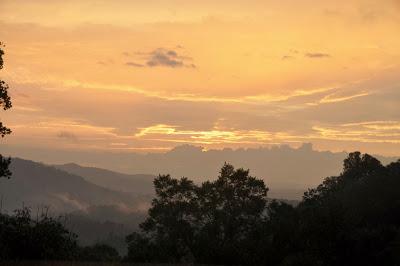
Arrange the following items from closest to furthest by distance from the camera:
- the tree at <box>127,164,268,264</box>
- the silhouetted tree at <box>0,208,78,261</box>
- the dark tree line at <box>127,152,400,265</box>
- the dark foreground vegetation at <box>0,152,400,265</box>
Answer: the silhouetted tree at <box>0,208,78,261</box>
the dark foreground vegetation at <box>0,152,400,265</box>
the dark tree line at <box>127,152,400,265</box>
the tree at <box>127,164,268,264</box>

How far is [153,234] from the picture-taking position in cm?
6228

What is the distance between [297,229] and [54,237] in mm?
21376

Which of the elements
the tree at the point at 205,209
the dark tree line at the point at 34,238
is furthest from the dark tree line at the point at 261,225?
the dark tree line at the point at 34,238

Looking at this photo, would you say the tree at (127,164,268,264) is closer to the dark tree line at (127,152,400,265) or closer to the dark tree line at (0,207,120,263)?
the dark tree line at (127,152,400,265)

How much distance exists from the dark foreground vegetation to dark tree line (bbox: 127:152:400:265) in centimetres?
9

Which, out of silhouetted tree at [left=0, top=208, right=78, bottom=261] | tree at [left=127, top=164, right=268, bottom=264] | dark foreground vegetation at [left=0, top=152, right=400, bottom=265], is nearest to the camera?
silhouetted tree at [left=0, top=208, right=78, bottom=261]

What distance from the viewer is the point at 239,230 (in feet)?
206

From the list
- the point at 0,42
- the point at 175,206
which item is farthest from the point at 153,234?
the point at 0,42

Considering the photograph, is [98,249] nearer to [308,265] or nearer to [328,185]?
[308,265]

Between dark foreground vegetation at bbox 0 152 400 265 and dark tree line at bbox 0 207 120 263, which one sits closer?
dark tree line at bbox 0 207 120 263

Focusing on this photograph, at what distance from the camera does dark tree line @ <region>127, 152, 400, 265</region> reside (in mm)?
42656

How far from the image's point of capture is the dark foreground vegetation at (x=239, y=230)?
109 ft

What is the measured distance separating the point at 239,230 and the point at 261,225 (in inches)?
234

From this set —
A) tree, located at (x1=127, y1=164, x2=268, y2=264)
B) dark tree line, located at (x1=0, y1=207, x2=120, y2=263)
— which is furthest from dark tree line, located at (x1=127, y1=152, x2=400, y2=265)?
dark tree line, located at (x1=0, y1=207, x2=120, y2=263)
